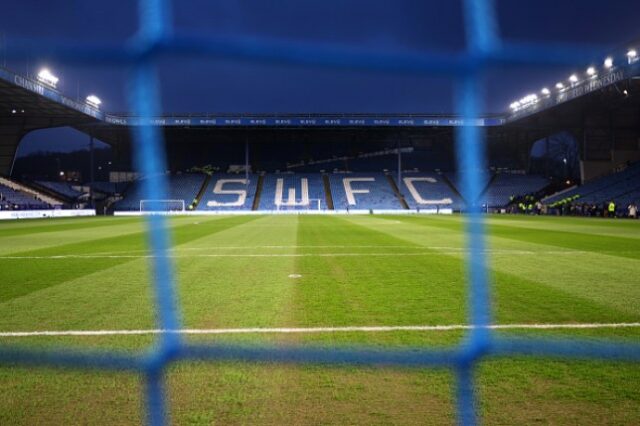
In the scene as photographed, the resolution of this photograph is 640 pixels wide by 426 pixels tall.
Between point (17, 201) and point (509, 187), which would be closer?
point (17, 201)

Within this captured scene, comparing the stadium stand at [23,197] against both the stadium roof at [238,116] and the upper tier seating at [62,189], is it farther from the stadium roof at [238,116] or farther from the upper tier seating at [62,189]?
the upper tier seating at [62,189]

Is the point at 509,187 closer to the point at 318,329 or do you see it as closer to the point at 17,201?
the point at 17,201

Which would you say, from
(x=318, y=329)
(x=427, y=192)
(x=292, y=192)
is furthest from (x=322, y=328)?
(x=427, y=192)

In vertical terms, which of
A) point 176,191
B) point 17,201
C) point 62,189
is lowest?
point 17,201

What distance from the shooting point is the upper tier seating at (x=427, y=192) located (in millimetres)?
40438

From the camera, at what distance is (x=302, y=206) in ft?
135

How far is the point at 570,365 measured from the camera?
2.93m

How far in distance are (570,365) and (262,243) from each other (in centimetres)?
892

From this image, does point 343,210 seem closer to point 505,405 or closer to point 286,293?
point 286,293

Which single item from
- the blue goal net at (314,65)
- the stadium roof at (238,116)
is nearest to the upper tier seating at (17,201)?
the stadium roof at (238,116)

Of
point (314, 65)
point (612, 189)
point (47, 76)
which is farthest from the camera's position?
point (612, 189)

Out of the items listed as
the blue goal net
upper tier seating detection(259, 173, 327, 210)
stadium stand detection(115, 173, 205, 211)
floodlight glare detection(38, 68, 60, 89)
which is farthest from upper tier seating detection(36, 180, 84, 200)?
the blue goal net

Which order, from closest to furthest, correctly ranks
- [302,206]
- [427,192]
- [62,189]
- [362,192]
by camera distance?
1. [62,189]
2. [302,206]
3. [427,192]
4. [362,192]

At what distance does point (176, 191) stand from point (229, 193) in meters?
4.97
